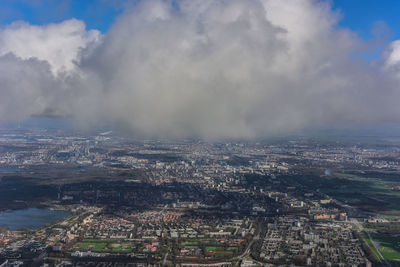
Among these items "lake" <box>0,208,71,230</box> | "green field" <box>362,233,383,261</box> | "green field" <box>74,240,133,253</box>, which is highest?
"green field" <box>362,233,383,261</box>

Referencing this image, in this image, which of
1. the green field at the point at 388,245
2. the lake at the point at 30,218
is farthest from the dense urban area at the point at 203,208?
the lake at the point at 30,218

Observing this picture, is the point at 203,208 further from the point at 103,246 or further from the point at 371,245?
the point at 371,245

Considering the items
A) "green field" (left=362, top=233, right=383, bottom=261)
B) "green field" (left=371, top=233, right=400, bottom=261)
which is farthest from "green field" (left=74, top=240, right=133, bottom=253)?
"green field" (left=371, top=233, right=400, bottom=261)

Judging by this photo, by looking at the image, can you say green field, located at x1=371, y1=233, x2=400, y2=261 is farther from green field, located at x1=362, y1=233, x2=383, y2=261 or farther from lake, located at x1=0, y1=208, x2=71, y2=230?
lake, located at x1=0, y1=208, x2=71, y2=230

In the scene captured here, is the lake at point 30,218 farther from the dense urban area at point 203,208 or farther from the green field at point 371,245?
the green field at point 371,245

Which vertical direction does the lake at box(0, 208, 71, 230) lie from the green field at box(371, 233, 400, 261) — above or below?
below
